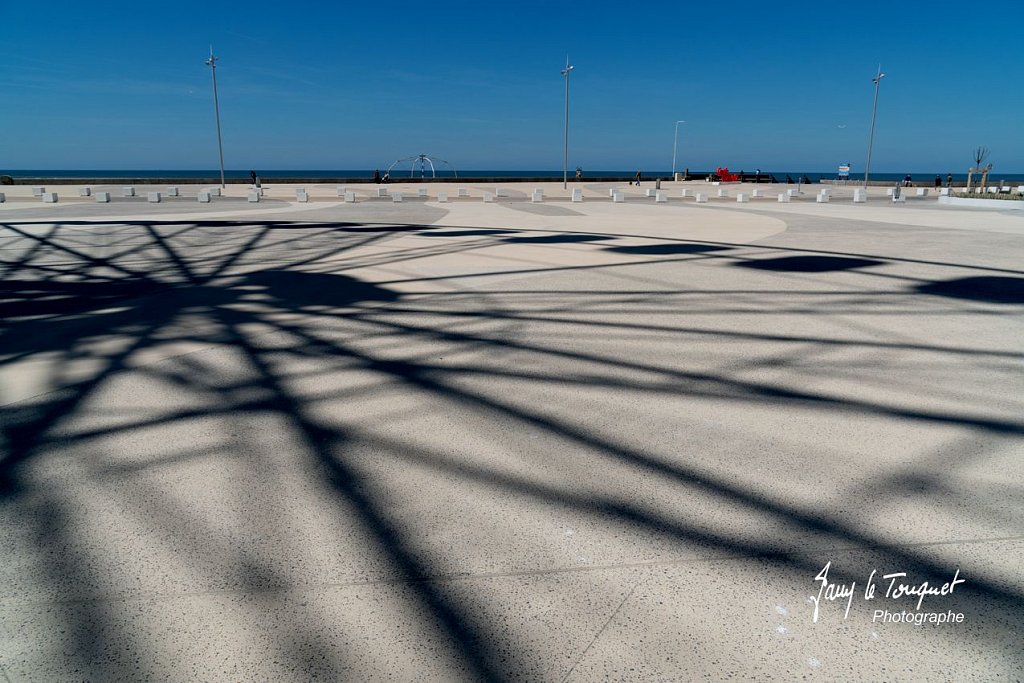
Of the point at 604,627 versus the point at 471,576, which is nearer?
the point at 604,627

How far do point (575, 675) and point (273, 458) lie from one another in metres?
2.57

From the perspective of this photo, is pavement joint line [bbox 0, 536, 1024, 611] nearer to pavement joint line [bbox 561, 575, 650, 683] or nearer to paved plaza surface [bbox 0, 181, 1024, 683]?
paved plaza surface [bbox 0, 181, 1024, 683]

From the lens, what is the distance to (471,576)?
3045 millimetres

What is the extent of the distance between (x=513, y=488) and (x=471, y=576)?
861mm

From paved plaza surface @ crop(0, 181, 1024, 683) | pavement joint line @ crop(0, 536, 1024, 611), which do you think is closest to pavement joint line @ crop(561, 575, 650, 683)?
paved plaza surface @ crop(0, 181, 1024, 683)

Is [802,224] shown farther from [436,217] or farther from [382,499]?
[382,499]

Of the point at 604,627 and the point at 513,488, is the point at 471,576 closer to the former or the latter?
the point at 604,627

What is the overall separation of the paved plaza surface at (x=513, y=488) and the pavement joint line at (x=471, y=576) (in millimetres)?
16

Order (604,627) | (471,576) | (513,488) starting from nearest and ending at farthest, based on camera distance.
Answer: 1. (604,627)
2. (471,576)
3. (513,488)

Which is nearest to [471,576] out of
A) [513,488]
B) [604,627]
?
[604,627]

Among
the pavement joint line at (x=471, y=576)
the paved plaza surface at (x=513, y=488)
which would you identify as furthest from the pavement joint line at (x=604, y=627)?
the pavement joint line at (x=471, y=576)

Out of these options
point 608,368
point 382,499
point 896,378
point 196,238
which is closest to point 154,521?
point 382,499

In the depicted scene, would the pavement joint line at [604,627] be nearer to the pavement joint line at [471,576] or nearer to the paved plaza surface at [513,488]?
the paved plaza surface at [513,488]

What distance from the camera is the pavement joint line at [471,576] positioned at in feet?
9.50
